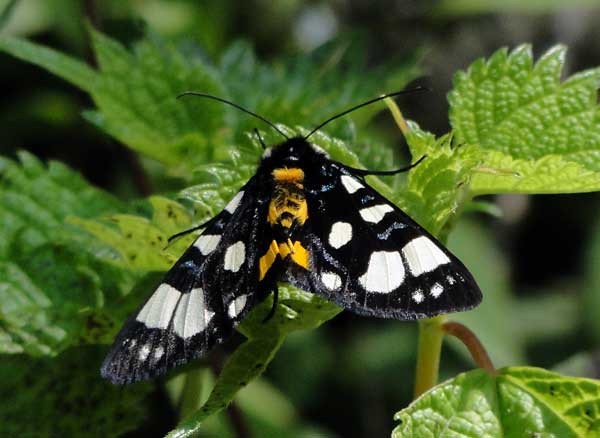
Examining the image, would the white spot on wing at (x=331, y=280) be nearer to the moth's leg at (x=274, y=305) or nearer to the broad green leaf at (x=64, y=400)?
the moth's leg at (x=274, y=305)

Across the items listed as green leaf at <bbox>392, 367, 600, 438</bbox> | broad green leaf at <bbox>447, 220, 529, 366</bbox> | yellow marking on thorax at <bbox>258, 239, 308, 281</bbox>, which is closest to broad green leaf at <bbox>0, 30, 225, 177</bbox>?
yellow marking on thorax at <bbox>258, 239, 308, 281</bbox>

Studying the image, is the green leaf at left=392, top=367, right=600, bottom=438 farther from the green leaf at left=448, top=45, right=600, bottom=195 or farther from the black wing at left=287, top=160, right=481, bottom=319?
the green leaf at left=448, top=45, right=600, bottom=195

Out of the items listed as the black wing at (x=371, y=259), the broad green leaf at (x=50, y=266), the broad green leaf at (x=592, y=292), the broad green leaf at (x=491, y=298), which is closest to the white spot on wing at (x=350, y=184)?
the black wing at (x=371, y=259)

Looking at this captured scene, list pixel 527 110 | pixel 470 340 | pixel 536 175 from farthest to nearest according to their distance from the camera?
pixel 527 110 → pixel 470 340 → pixel 536 175

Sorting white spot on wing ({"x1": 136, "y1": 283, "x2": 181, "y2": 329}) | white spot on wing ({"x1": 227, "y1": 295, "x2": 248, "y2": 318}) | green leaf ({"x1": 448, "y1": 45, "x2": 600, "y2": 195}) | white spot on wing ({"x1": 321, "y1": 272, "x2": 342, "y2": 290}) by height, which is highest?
green leaf ({"x1": 448, "y1": 45, "x2": 600, "y2": 195})

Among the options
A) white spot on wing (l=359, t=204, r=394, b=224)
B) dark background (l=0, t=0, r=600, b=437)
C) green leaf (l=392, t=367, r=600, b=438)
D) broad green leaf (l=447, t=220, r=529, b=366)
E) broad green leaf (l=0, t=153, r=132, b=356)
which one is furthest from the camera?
dark background (l=0, t=0, r=600, b=437)

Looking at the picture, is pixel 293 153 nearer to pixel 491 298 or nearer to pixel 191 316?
pixel 191 316

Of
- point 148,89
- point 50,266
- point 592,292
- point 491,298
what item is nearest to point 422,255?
point 50,266
